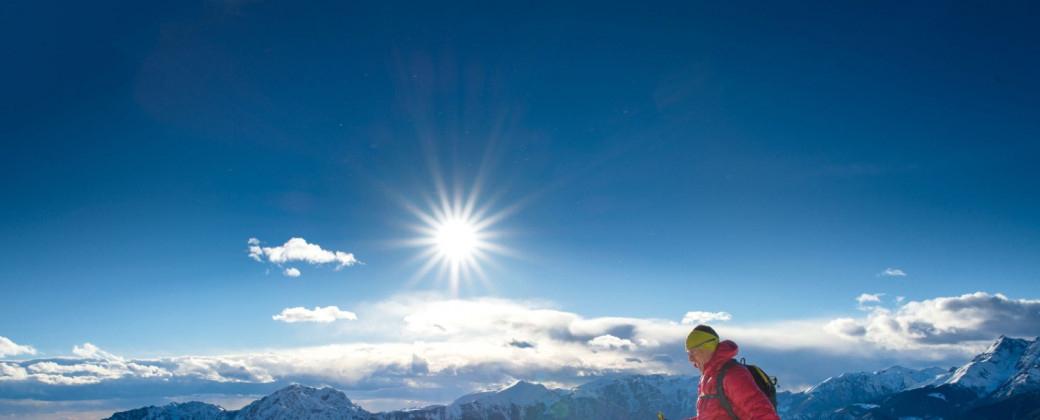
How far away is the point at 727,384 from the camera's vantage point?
761 centimetres

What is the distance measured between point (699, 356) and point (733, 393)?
0.76m

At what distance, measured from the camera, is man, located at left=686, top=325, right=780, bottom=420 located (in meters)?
7.36

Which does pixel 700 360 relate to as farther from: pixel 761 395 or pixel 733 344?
pixel 761 395

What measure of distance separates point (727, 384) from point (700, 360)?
27.1 inches

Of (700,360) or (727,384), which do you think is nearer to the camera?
(727,384)

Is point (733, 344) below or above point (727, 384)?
above

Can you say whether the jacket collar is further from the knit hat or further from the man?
the knit hat

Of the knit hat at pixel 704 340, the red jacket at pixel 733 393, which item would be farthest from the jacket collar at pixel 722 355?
the knit hat at pixel 704 340

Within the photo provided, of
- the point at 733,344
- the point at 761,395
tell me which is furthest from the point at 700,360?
the point at 761,395

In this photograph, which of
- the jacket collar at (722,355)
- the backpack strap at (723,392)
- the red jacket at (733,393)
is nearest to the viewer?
the red jacket at (733,393)

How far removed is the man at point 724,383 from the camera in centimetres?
736

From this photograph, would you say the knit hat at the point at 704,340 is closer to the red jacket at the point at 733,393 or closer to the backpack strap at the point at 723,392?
the red jacket at the point at 733,393

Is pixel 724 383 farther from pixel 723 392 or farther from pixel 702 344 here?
pixel 702 344

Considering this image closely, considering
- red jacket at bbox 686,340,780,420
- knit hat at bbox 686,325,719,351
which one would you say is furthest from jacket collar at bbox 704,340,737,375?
knit hat at bbox 686,325,719,351
